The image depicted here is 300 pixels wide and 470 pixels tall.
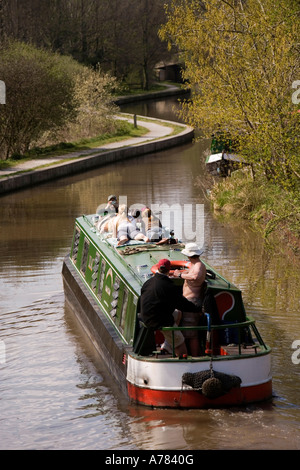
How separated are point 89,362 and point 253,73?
11.0 m

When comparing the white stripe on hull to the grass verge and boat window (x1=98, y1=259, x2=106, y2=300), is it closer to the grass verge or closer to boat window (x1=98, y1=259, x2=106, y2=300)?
boat window (x1=98, y1=259, x2=106, y2=300)

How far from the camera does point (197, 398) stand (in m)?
Result: 10.4

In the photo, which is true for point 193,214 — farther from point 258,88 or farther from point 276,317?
point 276,317

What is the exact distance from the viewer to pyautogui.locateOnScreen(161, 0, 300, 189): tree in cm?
2064

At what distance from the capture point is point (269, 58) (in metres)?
21.7

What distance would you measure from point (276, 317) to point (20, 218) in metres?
13.0

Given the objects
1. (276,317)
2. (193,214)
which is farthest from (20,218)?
(276,317)

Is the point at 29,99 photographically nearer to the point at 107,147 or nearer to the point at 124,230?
the point at 107,147

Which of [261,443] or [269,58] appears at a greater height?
[269,58]

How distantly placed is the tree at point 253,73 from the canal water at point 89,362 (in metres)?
2.55

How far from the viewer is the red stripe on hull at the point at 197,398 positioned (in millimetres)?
10375

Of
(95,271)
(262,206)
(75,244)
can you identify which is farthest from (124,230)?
(262,206)

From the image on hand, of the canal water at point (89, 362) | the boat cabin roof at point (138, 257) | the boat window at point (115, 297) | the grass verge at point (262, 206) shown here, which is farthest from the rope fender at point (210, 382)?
the grass verge at point (262, 206)

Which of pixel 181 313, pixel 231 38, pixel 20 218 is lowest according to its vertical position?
pixel 20 218
